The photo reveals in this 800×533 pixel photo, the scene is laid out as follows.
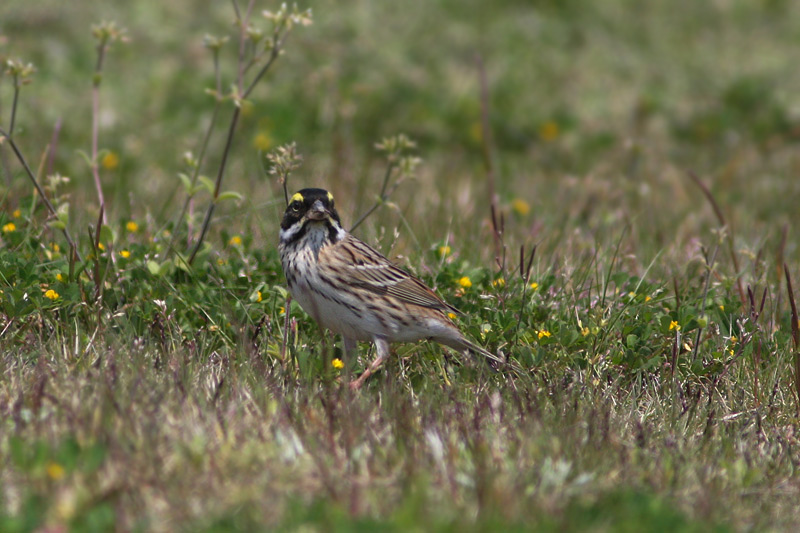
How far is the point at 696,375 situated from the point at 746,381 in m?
0.26

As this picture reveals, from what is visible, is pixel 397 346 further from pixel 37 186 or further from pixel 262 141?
pixel 262 141

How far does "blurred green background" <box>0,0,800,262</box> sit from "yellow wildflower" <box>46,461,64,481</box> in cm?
383

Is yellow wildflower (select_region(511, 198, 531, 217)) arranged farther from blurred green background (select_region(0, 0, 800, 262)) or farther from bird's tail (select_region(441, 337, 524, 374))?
bird's tail (select_region(441, 337, 524, 374))

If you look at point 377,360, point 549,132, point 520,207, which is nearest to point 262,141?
point 520,207

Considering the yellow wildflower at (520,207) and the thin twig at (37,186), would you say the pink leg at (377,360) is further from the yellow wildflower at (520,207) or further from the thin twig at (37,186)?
the yellow wildflower at (520,207)

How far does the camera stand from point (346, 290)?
5434mm

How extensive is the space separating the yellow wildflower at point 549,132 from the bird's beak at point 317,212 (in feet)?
21.4

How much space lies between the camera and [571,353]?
216 inches

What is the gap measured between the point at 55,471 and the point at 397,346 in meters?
2.61

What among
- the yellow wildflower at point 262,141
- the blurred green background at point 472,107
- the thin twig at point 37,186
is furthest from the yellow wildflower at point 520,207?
the thin twig at point 37,186

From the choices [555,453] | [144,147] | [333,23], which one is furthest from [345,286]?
[333,23]

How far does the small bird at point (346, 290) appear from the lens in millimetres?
5367

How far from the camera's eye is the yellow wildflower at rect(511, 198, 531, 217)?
8.41 metres

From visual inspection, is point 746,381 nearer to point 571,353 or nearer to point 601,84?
point 571,353
